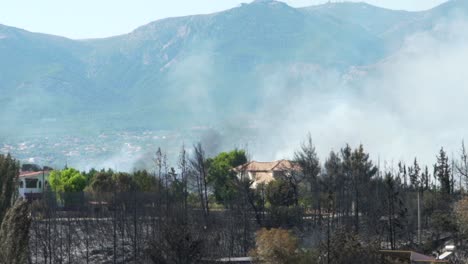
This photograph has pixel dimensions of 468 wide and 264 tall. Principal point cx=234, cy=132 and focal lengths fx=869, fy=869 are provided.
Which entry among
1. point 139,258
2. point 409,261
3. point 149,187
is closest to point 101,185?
point 149,187

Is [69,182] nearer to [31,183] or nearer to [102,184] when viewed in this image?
[102,184]

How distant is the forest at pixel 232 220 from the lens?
32344 mm

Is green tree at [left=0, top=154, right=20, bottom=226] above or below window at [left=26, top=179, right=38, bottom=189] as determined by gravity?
below

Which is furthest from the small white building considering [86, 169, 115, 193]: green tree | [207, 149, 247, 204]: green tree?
[207, 149, 247, 204]: green tree

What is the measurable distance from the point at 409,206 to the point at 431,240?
8.50m

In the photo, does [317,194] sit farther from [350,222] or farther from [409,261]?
[409,261]

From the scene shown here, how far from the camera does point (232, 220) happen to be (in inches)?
1911

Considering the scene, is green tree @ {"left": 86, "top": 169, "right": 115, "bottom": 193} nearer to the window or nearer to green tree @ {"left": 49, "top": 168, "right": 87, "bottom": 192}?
green tree @ {"left": 49, "top": 168, "right": 87, "bottom": 192}

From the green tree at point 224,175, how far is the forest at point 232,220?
0.15 m

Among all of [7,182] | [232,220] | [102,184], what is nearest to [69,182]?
[102,184]

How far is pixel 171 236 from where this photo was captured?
107 feet

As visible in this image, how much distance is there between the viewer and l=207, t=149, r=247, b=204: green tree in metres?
66.0

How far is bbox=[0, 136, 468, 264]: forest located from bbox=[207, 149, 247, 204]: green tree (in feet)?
0.50

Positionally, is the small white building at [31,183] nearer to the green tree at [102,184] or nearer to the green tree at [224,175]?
the green tree at [102,184]
